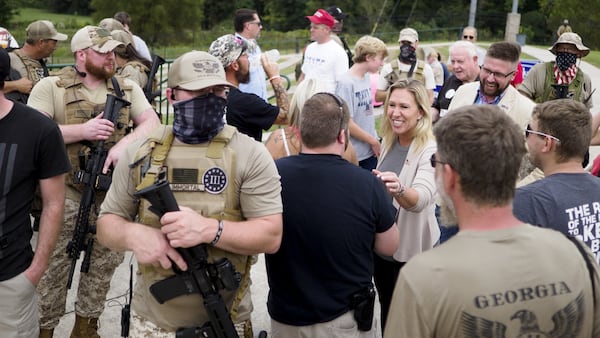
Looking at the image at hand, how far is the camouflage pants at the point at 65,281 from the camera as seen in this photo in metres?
3.88

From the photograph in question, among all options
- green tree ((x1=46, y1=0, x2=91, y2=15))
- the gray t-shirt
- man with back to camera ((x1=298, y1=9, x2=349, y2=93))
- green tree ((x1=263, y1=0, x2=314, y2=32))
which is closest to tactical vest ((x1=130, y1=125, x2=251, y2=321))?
the gray t-shirt

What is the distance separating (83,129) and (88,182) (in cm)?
34

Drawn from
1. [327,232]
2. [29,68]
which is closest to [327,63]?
[29,68]

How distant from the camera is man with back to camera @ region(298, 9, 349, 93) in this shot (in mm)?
7379

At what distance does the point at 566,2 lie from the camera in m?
46.4

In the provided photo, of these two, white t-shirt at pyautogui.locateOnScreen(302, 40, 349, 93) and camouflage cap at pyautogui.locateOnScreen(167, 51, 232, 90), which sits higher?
camouflage cap at pyautogui.locateOnScreen(167, 51, 232, 90)

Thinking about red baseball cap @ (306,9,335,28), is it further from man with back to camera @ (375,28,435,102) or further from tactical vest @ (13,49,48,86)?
tactical vest @ (13,49,48,86)

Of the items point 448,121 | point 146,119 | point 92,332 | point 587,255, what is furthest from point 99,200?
point 587,255

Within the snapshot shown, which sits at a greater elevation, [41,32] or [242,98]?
[41,32]

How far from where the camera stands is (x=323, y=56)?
7414mm

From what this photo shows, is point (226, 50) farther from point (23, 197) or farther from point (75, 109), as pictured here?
point (23, 197)

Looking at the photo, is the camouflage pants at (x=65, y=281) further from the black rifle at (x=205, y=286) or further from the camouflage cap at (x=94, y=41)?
the black rifle at (x=205, y=286)

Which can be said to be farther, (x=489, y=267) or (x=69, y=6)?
(x=69, y=6)

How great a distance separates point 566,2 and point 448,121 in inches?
1991
